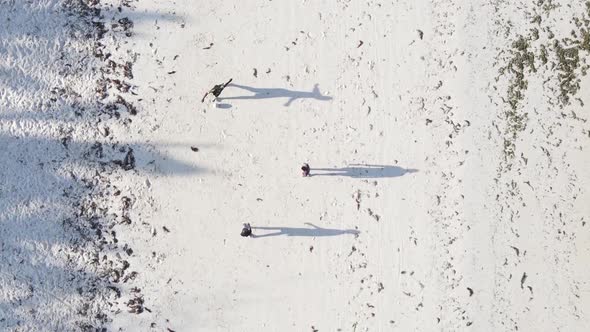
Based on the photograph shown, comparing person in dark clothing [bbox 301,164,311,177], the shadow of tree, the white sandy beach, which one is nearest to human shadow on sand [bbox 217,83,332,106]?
the white sandy beach

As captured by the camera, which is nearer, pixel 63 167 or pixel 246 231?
pixel 246 231

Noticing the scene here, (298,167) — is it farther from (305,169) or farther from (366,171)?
(366,171)

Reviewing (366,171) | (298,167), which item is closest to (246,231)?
(298,167)

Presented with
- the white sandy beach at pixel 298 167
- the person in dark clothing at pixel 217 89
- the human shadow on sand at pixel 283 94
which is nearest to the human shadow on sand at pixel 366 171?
the white sandy beach at pixel 298 167

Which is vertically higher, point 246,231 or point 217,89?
point 217,89

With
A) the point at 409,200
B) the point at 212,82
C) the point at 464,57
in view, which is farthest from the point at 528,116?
the point at 212,82

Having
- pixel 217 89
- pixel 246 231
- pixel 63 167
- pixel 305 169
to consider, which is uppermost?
pixel 217 89
